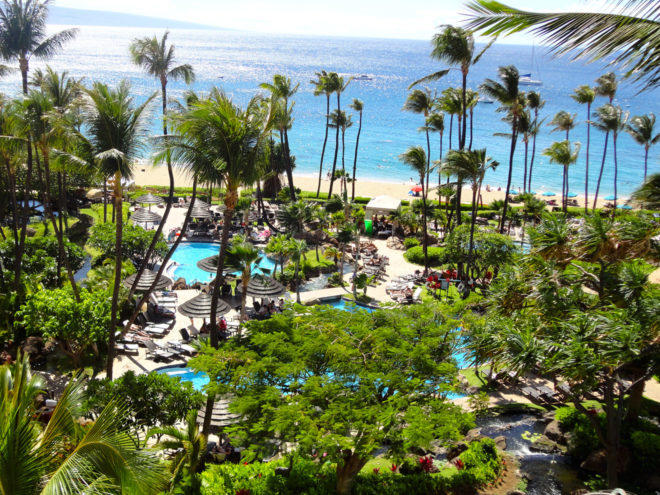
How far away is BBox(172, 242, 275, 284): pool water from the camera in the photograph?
30969mm

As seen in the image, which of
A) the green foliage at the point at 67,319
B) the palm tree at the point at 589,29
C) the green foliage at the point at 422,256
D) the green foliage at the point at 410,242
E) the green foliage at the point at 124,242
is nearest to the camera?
the palm tree at the point at 589,29

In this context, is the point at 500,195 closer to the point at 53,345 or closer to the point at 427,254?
the point at 427,254

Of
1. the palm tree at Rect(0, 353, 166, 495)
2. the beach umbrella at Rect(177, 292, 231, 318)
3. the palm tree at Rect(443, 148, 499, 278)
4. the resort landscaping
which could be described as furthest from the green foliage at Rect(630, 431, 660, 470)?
the beach umbrella at Rect(177, 292, 231, 318)

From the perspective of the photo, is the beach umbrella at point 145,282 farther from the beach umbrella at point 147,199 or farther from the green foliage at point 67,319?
the beach umbrella at point 147,199

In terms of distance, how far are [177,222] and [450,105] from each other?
20.8 meters

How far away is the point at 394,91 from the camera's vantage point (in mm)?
181500

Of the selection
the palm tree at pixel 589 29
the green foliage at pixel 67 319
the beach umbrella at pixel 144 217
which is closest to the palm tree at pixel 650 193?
the palm tree at pixel 589 29

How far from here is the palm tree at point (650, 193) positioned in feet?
26.3

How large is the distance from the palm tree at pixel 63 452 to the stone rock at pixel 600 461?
12029 millimetres

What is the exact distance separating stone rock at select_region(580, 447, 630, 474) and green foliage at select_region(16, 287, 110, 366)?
15.3m

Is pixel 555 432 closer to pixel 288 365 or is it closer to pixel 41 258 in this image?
pixel 288 365

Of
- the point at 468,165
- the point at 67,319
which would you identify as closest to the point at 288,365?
the point at 67,319

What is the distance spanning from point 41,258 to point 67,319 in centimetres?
899

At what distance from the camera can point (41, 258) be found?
24281 millimetres
